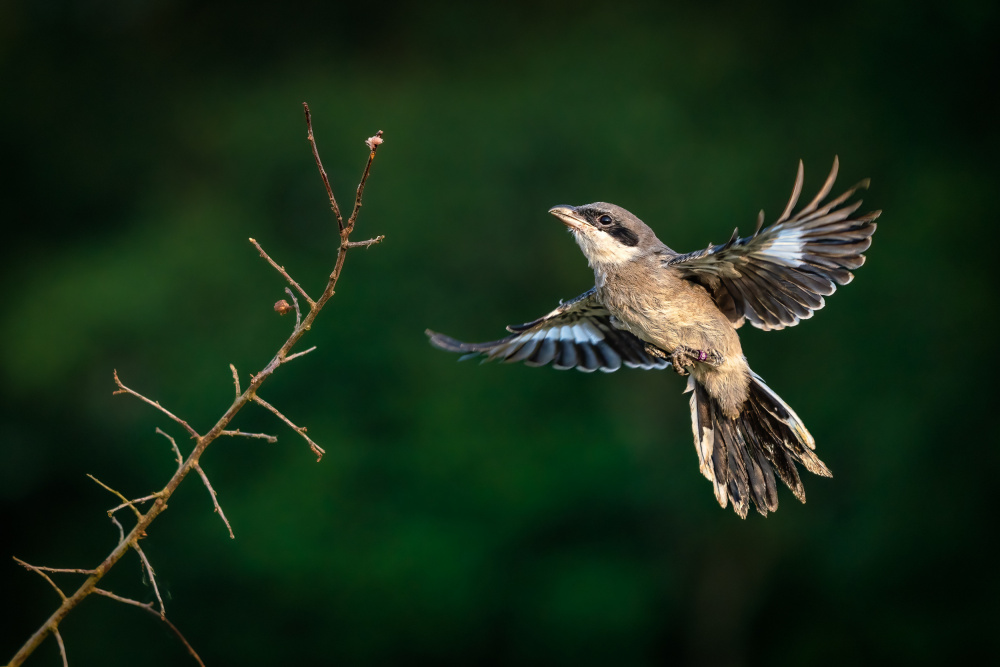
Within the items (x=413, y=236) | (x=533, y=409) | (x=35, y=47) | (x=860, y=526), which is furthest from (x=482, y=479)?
(x=35, y=47)

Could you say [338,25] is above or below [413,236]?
above

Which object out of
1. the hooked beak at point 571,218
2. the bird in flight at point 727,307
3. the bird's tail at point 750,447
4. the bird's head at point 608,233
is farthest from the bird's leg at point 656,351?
the hooked beak at point 571,218

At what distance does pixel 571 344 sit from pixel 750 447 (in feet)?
2.95

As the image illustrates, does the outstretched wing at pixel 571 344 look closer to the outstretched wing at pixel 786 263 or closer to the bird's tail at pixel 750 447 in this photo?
the bird's tail at pixel 750 447

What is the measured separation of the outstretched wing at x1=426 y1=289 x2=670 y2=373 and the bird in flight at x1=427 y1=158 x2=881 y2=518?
4.1 inches

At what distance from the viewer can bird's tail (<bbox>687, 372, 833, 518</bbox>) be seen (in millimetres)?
3250

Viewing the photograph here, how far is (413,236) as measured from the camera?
7.43m

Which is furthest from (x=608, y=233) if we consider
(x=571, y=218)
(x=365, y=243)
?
(x=365, y=243)

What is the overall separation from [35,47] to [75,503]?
4159mm

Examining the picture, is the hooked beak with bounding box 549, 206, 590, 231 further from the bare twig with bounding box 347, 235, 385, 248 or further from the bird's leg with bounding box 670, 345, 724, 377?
the bare twig with bounding box 347, 235, 385, 248

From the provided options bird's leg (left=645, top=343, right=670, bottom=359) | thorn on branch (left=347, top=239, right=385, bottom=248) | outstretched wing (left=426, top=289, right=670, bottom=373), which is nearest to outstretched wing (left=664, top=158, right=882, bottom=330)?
bird's leg (left=645, top=343, right=670, bottom=359)

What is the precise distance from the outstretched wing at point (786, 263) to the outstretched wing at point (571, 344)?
60 cm

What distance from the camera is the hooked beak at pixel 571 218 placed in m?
3.42

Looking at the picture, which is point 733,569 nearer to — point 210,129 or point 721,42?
point 721,42
